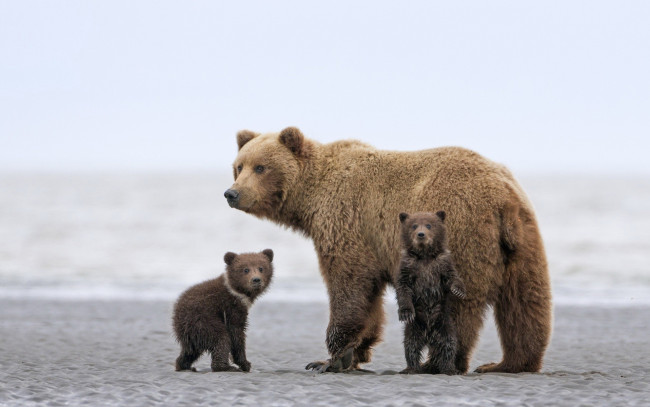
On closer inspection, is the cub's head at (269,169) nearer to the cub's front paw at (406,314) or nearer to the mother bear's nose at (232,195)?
the mother bear's nose at (232,195)

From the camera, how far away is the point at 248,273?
7.23m

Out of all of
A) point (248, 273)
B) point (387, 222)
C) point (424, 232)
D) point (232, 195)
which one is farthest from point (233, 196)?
point (424, 232)

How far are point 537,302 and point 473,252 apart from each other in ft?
2.19

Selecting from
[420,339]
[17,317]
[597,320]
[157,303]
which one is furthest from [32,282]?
[420,339]

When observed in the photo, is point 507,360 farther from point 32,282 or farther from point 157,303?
point 32,282

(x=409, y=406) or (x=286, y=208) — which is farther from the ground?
(x=286, y=208)

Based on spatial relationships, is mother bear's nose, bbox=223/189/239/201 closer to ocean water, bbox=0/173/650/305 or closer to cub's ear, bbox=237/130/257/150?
cub's ear, bbox=237/130/257/150

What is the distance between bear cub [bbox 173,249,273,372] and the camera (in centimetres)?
704

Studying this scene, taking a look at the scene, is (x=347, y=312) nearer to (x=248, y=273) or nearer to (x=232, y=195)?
(x=248, y=273)

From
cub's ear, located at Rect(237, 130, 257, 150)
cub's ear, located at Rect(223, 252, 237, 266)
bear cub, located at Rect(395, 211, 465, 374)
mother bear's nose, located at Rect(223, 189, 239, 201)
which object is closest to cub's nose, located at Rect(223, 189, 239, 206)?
mother bear's nose, located at Rect(223, 189, 239, 201)

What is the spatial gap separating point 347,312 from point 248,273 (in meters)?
0.86

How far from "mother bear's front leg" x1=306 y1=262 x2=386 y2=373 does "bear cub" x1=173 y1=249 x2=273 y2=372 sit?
62 centimetres

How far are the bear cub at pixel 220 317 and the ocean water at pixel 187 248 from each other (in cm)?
150

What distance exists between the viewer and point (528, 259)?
21.9ft
